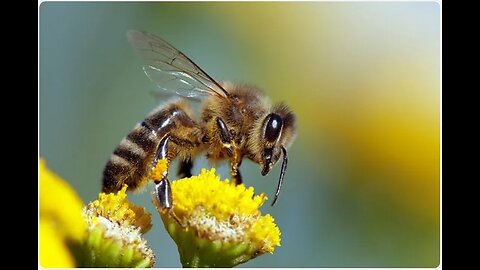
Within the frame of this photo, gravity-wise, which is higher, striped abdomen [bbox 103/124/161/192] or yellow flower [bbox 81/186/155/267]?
striped abdomen [bbox 103/124/161/192]

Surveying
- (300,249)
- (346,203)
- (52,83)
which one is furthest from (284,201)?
(52,83)

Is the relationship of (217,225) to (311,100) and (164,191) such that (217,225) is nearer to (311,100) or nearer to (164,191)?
(164,191)

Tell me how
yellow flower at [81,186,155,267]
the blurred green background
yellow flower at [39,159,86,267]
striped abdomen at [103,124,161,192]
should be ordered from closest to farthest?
yellow flower at [39,159,86,267] < yellow flower at [81,186,155,267] < striped abdomen at [103,124,161,192] < the blurred green background

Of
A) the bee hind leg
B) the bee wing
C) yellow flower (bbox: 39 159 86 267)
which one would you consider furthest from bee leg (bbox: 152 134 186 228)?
the bee wing

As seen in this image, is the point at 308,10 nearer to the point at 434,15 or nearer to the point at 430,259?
the point at 434,15

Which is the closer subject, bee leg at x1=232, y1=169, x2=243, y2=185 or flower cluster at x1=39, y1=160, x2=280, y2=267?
flower cluster at x1=39, y1=160, x2=280, y2=267

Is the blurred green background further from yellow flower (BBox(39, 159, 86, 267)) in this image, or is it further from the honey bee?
yellow flower (BBox(39, 159, 86, 267))
